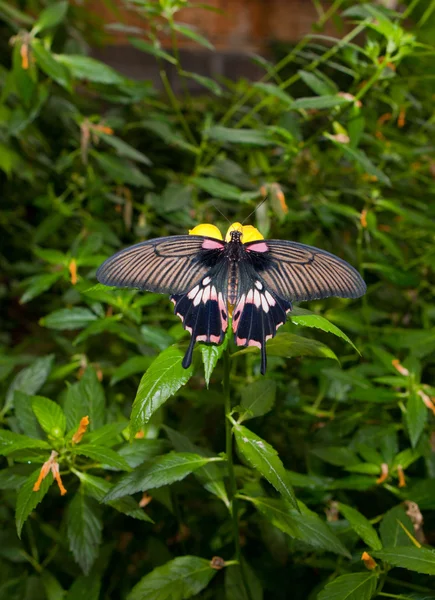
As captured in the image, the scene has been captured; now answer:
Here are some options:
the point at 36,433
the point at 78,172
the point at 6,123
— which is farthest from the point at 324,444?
the point at 6,123

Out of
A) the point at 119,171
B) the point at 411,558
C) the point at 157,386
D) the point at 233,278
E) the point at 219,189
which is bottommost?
the point at 411,558

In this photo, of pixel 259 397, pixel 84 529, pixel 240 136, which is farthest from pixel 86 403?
pixel 240 136

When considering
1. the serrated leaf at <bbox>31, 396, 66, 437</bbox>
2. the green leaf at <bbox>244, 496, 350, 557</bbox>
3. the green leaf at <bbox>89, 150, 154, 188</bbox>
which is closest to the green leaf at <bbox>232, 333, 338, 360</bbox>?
the green leaf at <bbox>244, 496, 350, 557</bbox>

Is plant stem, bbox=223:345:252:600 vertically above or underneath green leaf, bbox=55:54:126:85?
underneath

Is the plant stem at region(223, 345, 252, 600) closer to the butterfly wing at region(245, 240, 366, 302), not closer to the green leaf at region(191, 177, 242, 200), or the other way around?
the butterfly wing at region(245, 240, 366, 302)

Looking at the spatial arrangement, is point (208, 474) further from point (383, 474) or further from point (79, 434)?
point (383, 474)

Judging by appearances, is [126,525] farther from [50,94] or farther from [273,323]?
[50,94]

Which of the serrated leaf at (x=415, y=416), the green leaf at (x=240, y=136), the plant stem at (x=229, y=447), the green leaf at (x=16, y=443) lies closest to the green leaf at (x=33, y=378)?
the green leaf at (x=16, y=443)
